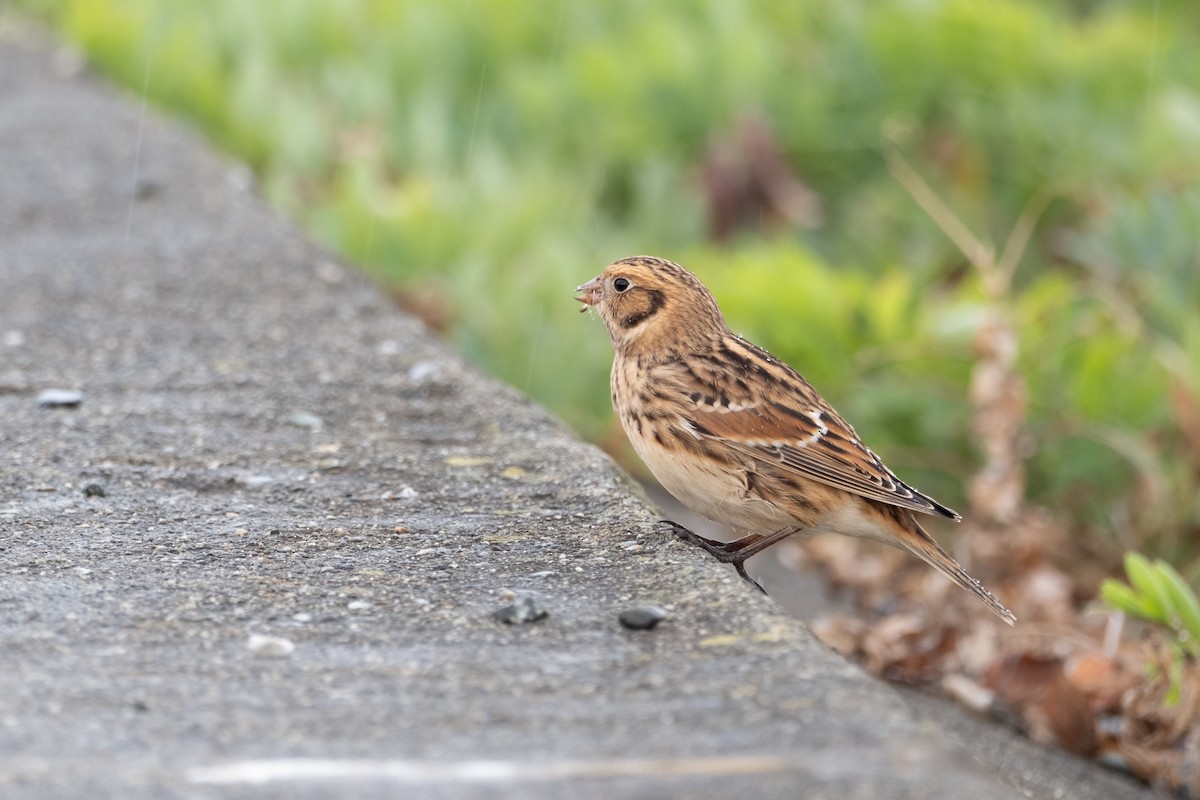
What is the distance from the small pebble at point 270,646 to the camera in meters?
2.60

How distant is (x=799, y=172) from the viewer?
7793 millimetres

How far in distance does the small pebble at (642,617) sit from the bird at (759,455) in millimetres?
696

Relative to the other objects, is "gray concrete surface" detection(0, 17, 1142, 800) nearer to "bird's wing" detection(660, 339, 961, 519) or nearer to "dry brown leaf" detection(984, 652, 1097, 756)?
"dry brown leaf" detection(984, 652, 1097, 756)

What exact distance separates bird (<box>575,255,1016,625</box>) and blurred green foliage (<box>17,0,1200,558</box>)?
1.68m

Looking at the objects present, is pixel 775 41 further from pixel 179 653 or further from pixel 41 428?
pixel 179 653

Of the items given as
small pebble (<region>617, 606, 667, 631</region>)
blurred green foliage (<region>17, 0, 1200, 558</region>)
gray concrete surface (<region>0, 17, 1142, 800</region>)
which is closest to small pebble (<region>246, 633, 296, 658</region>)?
gray concrete surface (<region>0, 17, 1142, 800</region>)

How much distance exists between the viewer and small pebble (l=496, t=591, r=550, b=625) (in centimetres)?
276

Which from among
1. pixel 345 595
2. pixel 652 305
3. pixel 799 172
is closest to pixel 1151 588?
pixel 652 305

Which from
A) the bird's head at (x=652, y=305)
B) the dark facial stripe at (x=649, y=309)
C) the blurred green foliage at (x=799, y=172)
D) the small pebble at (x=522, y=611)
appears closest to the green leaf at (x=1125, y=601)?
the bird's head at (x=652, y=305)

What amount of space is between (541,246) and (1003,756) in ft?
9.71

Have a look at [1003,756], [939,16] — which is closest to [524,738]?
[1003,756]

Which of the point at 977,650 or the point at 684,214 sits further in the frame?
the point at 684,214

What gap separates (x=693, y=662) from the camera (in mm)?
2527

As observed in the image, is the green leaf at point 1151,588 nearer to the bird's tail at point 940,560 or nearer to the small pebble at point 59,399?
the bird's tail at point 940,560
